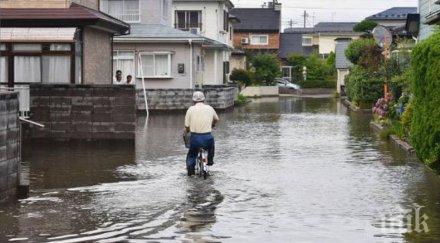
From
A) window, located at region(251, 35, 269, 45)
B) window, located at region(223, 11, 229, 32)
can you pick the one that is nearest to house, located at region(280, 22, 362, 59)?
window, located at region(251, 35, 269, 45)

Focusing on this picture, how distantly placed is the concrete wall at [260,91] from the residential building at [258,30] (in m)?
20.6

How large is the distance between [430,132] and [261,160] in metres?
6.27

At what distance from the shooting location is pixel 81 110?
869 inches

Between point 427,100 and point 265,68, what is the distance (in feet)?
184

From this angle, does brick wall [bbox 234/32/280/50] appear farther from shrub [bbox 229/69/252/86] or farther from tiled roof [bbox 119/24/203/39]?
tiled roof [bbox 119/24/203/39]

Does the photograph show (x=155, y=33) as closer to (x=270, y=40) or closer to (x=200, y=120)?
A: (x=200, y=120)

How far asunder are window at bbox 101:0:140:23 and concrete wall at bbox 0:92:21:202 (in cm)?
3110

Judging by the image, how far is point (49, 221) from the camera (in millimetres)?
10977

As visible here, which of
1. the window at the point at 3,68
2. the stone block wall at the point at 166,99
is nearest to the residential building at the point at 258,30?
the stone block wall at the point at 166,99

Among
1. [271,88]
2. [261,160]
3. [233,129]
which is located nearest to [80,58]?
[233,129]

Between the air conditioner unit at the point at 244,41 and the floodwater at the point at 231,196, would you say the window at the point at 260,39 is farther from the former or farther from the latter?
the floodwater at the point at 231,196

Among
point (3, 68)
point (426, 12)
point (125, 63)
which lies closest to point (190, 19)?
point (125, 63)

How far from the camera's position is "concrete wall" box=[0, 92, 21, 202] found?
1217 cm

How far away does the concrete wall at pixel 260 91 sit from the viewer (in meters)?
63.3
